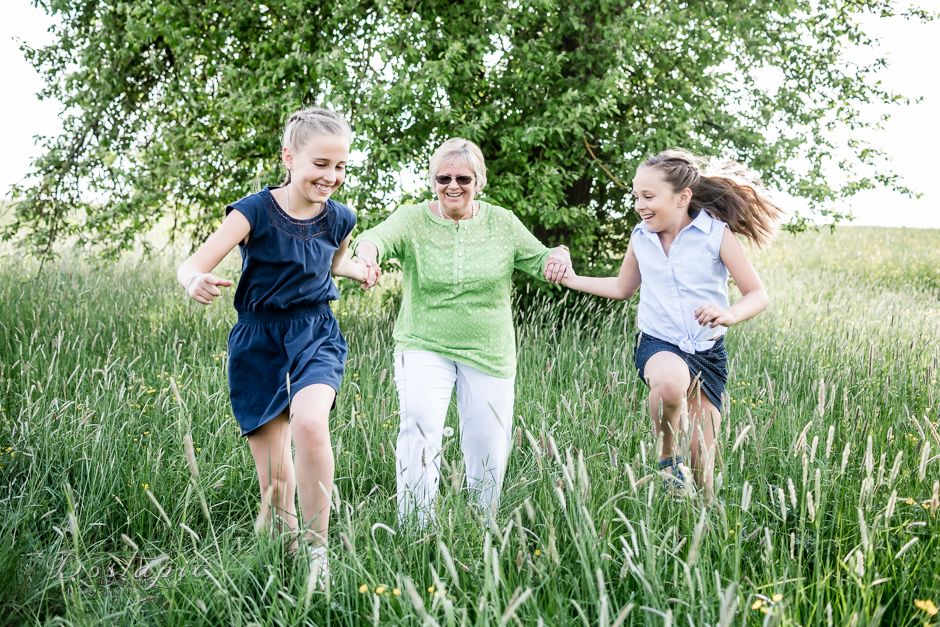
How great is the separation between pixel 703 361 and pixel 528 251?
1.01 meters

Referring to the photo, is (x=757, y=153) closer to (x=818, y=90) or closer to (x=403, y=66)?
(x=818, y=90)

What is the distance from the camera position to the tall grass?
2.01 meters

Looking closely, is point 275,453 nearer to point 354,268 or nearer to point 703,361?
point 354,268

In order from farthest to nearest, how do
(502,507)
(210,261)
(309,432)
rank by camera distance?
(502,507) < (210,261) < (309,432)

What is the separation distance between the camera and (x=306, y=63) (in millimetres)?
6770

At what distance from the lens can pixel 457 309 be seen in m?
3.39

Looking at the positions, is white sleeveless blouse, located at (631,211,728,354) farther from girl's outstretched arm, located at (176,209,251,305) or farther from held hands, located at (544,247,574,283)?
girl's outstretched arm, located at (176,209,251,305)

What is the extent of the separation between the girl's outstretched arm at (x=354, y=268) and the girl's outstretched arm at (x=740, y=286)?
1396mm

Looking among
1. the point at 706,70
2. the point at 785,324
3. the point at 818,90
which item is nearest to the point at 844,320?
the point at 785,324

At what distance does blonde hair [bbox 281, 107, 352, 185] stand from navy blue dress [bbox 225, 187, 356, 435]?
0.83 feet

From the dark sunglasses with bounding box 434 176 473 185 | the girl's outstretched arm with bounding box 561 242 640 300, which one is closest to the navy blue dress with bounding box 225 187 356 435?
the dark sunglasses with bounding box 434 176 473 185

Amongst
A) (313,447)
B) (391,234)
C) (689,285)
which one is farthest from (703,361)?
(313,447)

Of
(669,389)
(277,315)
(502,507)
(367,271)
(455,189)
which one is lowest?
(502,507)

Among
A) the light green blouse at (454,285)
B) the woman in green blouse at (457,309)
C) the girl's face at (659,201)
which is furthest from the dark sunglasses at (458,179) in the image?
the girl's face at (659,201)
